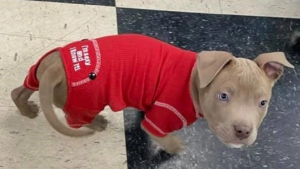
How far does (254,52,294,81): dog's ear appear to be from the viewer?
1.09 meters

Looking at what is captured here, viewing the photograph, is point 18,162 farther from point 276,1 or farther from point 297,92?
point 276,1

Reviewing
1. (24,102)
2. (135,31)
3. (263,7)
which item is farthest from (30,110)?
(263,7)

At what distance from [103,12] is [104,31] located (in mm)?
93

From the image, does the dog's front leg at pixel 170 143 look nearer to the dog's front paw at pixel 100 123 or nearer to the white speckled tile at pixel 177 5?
the dog's front paw at pixel 100 123

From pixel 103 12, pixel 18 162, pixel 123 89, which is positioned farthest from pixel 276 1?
pixel 18 162

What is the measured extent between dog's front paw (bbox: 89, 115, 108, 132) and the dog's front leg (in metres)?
0.17

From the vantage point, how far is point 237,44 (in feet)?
5.64

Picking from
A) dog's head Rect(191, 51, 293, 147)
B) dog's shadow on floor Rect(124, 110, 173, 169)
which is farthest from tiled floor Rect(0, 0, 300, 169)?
dog's head Rect(191, 51, 293, 147)

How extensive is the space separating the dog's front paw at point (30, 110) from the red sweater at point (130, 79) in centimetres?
14

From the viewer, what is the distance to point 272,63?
3.64 feet

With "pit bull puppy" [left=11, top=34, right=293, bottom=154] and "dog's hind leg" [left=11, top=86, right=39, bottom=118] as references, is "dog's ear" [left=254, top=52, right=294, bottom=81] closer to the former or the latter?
"pit bull puppy" [left=11, top=34, right=293, bottom=154]

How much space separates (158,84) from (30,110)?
1.35 feet

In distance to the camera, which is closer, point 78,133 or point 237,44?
point 78,133

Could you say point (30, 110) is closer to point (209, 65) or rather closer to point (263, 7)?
point (209, 65)
